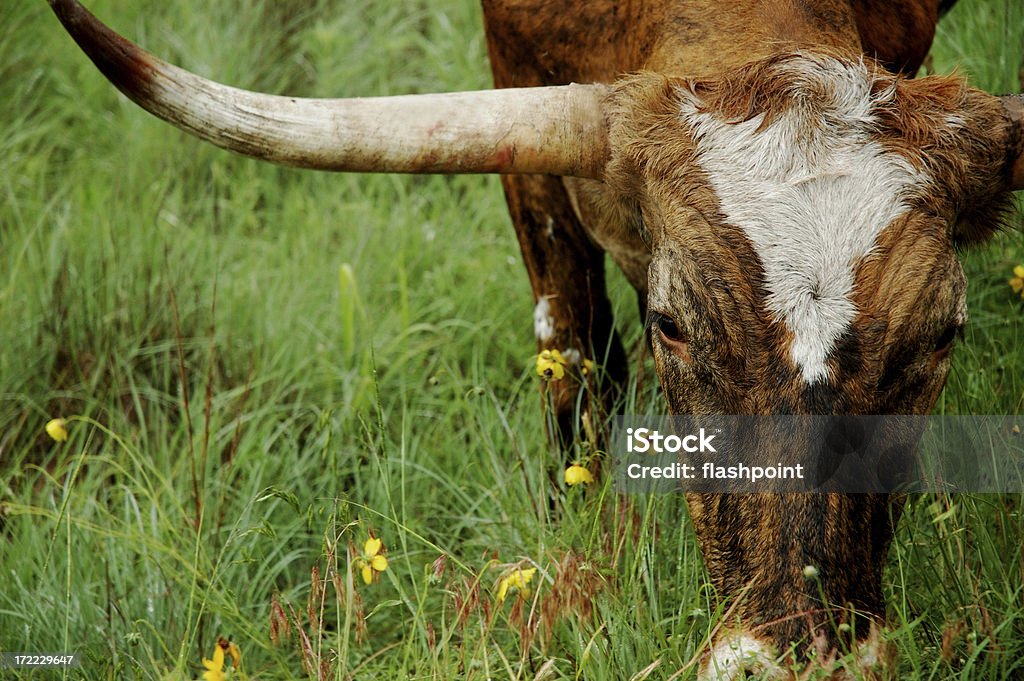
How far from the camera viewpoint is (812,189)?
240 cm

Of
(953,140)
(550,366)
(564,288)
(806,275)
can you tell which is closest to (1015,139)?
(953,140)

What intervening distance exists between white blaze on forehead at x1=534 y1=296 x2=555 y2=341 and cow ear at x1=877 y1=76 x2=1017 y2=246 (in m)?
1.55

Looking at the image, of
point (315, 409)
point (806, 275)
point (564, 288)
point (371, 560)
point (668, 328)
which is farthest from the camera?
point (315, 409)

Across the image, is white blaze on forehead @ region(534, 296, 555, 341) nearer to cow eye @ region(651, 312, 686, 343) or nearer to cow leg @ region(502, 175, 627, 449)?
cow leg @ region(502, 175, 627, 449)

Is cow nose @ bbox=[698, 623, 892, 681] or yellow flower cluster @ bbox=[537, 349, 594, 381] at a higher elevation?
yellow flower cluster @ bbox=[537, 349, 594, 381]

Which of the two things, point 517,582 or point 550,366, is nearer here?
point 517,582

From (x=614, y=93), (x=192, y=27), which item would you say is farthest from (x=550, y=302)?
(x=192, y=27)

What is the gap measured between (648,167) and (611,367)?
1.39 m

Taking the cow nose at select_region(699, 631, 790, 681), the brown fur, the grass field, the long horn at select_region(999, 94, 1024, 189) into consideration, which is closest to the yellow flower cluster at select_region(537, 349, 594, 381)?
the grass field

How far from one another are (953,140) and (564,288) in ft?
5.25

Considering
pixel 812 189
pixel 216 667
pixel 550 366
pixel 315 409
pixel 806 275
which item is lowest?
pixel 216 667

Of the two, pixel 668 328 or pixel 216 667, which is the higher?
pixel 668 328

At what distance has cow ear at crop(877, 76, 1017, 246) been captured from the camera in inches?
98.2

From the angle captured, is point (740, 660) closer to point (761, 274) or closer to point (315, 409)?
point (761, 274)
